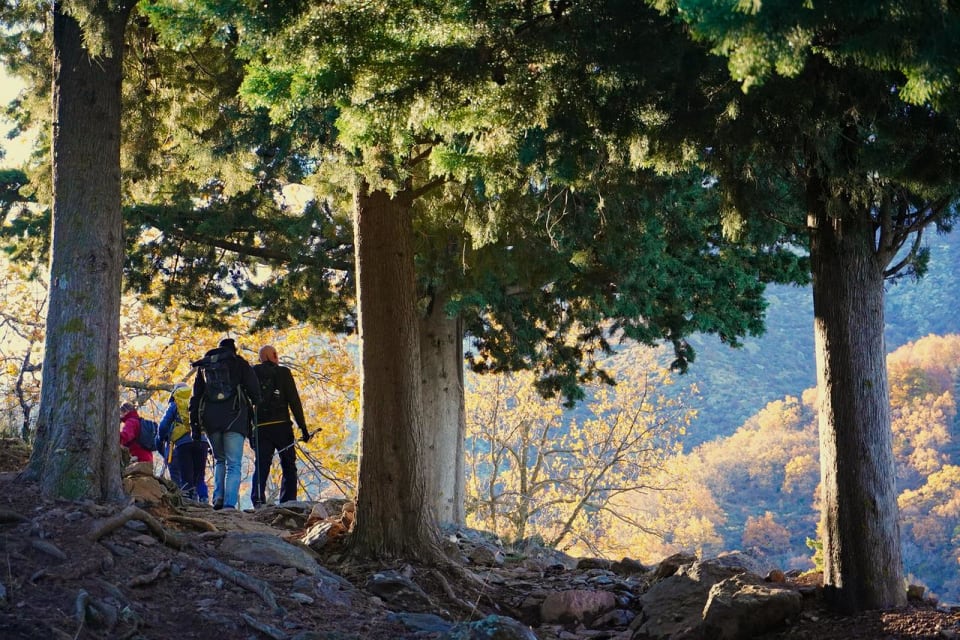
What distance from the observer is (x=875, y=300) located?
6.32 metres

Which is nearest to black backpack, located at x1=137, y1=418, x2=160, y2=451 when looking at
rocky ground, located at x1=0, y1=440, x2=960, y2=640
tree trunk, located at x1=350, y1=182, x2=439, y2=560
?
rocky ground, located at x1=0, y1=440, x2=960, y2=640

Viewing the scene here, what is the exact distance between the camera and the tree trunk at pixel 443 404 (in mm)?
12367

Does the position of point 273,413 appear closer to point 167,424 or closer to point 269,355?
point 269,355

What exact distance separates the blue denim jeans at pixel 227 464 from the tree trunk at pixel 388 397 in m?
2.92

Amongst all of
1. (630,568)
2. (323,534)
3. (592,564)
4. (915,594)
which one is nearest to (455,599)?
(323,534)

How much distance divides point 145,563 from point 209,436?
4.43m

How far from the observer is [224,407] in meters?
10.1

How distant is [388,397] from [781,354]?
68665 millimetres

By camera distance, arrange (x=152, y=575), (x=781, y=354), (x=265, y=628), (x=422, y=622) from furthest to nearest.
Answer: (x=781, y=354) < (x=422, y=622) < (x=152, y=575) < (x=265, y=628)

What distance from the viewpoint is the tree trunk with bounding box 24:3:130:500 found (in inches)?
274

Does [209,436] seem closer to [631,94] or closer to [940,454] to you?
[631,94]

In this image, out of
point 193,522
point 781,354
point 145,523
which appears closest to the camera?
point 145,523

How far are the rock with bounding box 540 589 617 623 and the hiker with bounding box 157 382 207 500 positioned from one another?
574 centimetres

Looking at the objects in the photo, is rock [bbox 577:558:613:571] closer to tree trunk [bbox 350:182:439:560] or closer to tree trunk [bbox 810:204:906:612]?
tree trunk [bbox 350:182:439:560]
